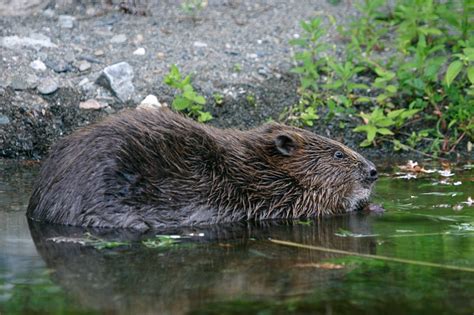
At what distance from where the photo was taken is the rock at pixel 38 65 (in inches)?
406

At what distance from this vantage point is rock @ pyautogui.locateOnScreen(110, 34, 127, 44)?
11164 millimetres

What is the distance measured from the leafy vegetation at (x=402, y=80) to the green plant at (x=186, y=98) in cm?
88

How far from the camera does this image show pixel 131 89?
1019 centimetres

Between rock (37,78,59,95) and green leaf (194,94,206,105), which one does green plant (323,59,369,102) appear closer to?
green leaf (194,94,206,105)

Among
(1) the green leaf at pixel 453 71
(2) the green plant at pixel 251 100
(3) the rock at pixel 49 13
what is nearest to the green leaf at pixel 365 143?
(1) the green leaf at pixel 453 71

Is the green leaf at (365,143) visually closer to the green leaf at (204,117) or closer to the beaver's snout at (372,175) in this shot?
the green leaf at (204,117)

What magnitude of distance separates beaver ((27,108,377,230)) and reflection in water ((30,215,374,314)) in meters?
0.20

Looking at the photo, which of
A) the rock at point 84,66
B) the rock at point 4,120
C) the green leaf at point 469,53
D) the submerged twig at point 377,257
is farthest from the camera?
the rock at point 84,66

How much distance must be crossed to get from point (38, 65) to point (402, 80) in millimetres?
3542

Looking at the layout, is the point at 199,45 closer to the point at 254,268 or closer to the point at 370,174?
→ the point at 370,174

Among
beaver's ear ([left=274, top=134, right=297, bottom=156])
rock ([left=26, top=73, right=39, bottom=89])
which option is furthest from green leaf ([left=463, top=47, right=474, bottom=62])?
rock ([left=26, top=73, right=39, bottom=89])

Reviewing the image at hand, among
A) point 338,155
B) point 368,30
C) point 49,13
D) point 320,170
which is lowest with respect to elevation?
point 320,170

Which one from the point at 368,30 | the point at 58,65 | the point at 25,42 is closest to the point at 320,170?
the point at 58,65

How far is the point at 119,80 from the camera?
10.2 meters
